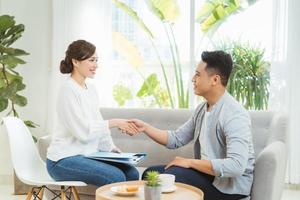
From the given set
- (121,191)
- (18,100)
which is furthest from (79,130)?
(18,100)

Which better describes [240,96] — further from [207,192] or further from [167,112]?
[207,192]

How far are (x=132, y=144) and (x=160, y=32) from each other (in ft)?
5.37

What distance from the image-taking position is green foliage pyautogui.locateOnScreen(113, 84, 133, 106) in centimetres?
461

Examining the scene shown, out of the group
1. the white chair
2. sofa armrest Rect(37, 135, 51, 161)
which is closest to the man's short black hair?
the white chair

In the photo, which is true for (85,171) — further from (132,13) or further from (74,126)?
(132,13)

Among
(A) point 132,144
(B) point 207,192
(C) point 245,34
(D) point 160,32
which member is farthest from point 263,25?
(B) point 207,192

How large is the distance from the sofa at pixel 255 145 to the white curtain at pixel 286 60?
1022mm

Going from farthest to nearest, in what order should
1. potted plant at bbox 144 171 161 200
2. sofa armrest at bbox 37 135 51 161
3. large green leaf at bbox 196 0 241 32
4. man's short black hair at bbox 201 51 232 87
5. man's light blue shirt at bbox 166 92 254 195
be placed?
large green leaf at bbox 196 0 241 32
sofa armrest at bbox 37 135 51 161
man's short black hair at bbox 201 51 232 87
man's light blue shirt at bbox 166 92 254 195
potted plant at bbox 144 171 161 200

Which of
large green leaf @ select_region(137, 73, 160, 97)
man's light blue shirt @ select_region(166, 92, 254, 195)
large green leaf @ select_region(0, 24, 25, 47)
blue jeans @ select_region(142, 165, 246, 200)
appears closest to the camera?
man's light blue shirt @ select_region(166, 92, 254, 195)

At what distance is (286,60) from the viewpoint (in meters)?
4.10

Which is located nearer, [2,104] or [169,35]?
[2,104]

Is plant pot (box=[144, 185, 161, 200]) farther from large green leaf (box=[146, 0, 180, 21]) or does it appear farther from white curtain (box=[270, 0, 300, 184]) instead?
large green leaf (box=[146, 0, 180, 21])

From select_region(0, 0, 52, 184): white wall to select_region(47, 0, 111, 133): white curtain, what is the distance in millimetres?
170

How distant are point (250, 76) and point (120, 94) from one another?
132 centimetres
